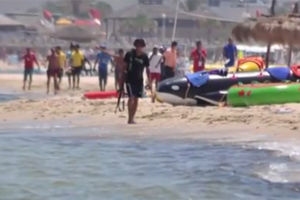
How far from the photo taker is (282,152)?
10.4m

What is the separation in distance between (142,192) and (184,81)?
7797 millimetres

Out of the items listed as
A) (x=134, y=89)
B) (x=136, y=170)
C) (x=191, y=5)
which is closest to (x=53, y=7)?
(x=191, y=5)

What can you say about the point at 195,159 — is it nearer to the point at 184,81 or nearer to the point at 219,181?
the point at 219,181

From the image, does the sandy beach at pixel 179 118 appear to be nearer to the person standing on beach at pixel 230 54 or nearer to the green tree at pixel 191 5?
the person standing on beach at pixel 230 54

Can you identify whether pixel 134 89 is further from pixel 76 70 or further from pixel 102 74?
pixel 76 70

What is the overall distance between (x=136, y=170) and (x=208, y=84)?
6466mm

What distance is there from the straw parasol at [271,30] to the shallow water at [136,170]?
8952 mm

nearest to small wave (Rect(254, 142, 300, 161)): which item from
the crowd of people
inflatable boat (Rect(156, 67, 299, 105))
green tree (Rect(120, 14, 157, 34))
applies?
the crowd of people

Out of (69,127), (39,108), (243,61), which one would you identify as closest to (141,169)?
(69,127)

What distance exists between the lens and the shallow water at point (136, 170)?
26.8 feet

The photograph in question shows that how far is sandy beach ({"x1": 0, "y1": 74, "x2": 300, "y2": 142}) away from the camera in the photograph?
12406mm

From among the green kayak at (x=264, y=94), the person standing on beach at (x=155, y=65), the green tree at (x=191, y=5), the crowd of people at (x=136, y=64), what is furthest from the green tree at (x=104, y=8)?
the green kayak at (x=264, y=94)

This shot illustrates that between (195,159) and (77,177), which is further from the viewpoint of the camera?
(195,159)

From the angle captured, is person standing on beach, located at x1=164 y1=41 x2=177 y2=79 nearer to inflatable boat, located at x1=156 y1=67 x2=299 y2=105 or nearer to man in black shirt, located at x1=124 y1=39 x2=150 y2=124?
inflatable boat, located at x1=156 y1=67 x2=299 y2=105
